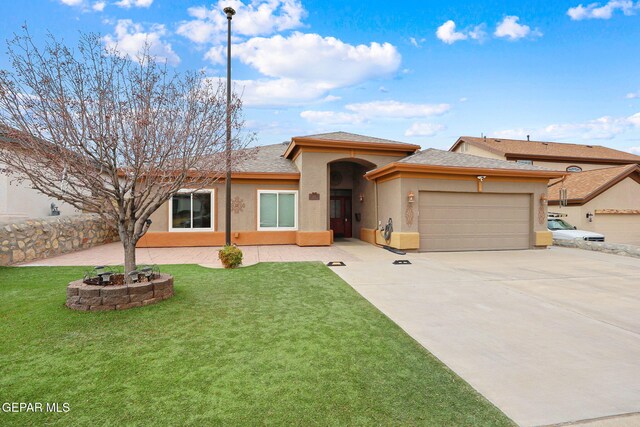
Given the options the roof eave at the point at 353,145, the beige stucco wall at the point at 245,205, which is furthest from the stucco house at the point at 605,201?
the beige stucco wall at the point at 245,205

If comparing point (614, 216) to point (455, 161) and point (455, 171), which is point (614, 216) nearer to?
point (455, 161)

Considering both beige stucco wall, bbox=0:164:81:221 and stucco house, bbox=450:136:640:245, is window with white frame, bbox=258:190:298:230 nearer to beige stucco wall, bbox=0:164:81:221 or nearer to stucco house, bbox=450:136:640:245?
beige stucco wall, bbox=0:164:81:221

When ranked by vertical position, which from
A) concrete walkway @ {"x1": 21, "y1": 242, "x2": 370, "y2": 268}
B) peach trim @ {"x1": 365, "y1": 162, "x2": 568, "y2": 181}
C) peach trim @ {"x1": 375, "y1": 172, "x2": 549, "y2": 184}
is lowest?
concrete walkway @ {"x1": 21, "y1": 242, "x2": 370, "y2": 268}

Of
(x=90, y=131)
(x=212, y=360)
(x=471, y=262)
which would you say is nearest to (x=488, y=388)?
(x=212, y=360)

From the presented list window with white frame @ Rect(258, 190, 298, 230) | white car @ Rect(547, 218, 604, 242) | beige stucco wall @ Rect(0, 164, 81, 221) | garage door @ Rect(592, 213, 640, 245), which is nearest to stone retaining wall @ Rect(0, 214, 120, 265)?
beige stucco wall @ Rect(0, 164, 81, 221)

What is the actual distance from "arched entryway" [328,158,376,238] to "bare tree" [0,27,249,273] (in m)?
10.6

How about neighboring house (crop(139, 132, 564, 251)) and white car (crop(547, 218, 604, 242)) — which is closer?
neighboring house (crop(139, 132, 564, 251))

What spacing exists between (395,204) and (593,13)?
43.5ft

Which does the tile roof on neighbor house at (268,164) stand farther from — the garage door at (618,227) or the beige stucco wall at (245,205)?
the garage door at (618,227)

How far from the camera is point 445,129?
33812mm

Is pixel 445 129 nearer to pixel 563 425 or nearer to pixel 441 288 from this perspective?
pixel 441 288

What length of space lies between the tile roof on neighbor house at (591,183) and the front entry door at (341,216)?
11.2 m

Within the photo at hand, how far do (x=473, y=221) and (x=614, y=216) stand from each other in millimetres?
11847

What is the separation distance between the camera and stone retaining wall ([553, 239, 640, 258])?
11356mm
